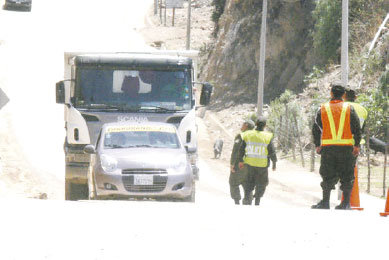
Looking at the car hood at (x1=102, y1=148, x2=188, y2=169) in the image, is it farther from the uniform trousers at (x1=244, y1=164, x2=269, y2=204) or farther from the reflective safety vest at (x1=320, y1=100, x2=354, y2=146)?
the reflective safety vest at (x1=320, y1=100, x2=354, y2=146)

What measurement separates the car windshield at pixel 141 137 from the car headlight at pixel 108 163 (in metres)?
0.63

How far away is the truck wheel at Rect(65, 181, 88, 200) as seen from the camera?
17.6 metres

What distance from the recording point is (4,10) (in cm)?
6200

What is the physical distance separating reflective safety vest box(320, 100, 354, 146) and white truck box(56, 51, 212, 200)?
5535 millimetres

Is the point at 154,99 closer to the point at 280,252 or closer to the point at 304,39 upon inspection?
the point at 280,252

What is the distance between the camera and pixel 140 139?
51.6 ft

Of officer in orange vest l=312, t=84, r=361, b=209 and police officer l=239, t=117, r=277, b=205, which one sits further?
police officer l=239, t=117, r=277, b=205

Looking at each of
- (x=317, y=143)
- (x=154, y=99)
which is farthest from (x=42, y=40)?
(x=317, y=143)

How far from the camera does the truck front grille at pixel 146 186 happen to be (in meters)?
14.4

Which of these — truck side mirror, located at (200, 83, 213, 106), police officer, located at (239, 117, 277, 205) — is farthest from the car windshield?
truck side mirror, located at (200, 83, 213, 106)

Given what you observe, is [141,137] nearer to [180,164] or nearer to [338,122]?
[180,164]

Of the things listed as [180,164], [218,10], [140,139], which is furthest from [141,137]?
[218,10]

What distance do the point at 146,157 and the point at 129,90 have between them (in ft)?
9.44

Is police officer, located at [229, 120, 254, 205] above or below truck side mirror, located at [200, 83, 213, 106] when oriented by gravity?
below
